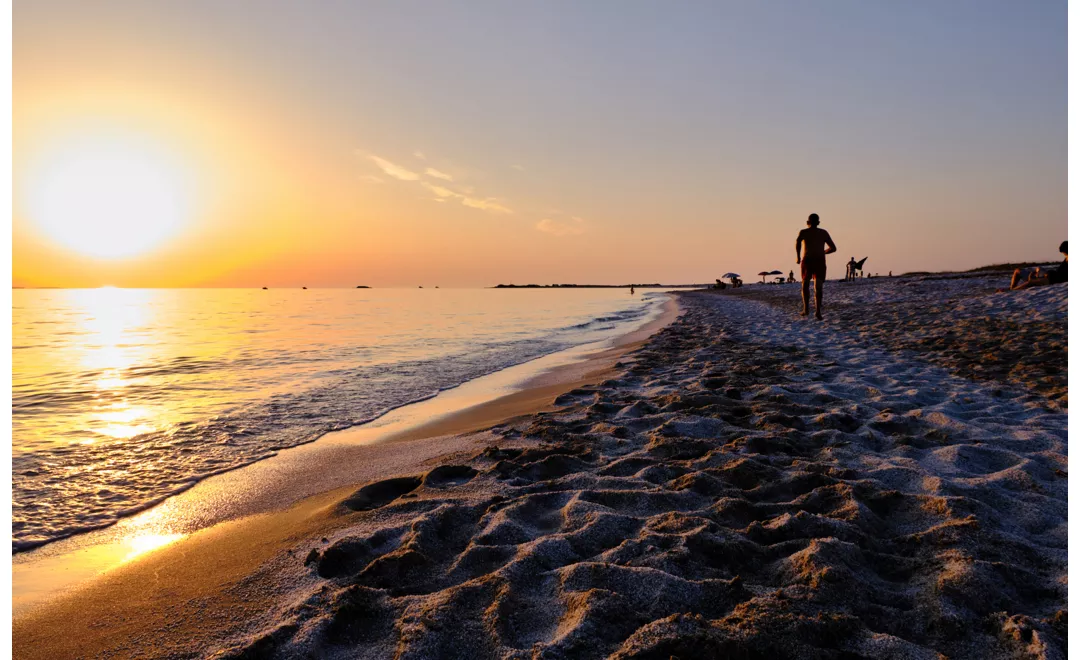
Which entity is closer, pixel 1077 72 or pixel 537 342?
pixel 1077 72

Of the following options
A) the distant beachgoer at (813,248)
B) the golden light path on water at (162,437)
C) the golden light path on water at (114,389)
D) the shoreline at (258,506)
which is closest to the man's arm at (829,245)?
the distant beachgoer at (813,248)

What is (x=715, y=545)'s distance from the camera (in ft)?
9.40

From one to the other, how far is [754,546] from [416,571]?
5.92 ft

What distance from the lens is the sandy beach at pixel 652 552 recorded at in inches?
86.8

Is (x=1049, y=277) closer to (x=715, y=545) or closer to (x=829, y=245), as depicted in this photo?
(x=829, y=245)

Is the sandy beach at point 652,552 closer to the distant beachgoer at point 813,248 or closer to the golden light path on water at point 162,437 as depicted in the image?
the golden light path on water at point 162,437

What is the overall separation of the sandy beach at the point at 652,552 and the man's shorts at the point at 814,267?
947cm

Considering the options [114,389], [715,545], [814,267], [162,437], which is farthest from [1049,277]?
[114,389]

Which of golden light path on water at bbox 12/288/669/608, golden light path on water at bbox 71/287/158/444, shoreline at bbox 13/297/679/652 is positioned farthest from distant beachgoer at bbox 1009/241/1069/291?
golden light path on water at bbox 71/287/158/444

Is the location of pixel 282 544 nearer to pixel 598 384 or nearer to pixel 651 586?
pixel 651 586

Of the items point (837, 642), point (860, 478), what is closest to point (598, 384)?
point (860, 478)

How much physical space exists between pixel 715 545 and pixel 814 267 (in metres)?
13.8

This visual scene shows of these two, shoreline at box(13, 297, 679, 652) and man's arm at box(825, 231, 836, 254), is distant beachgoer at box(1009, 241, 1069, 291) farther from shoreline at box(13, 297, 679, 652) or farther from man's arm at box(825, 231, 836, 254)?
shoreline at box(13, 297, 679, 652)

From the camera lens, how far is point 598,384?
8.10m
